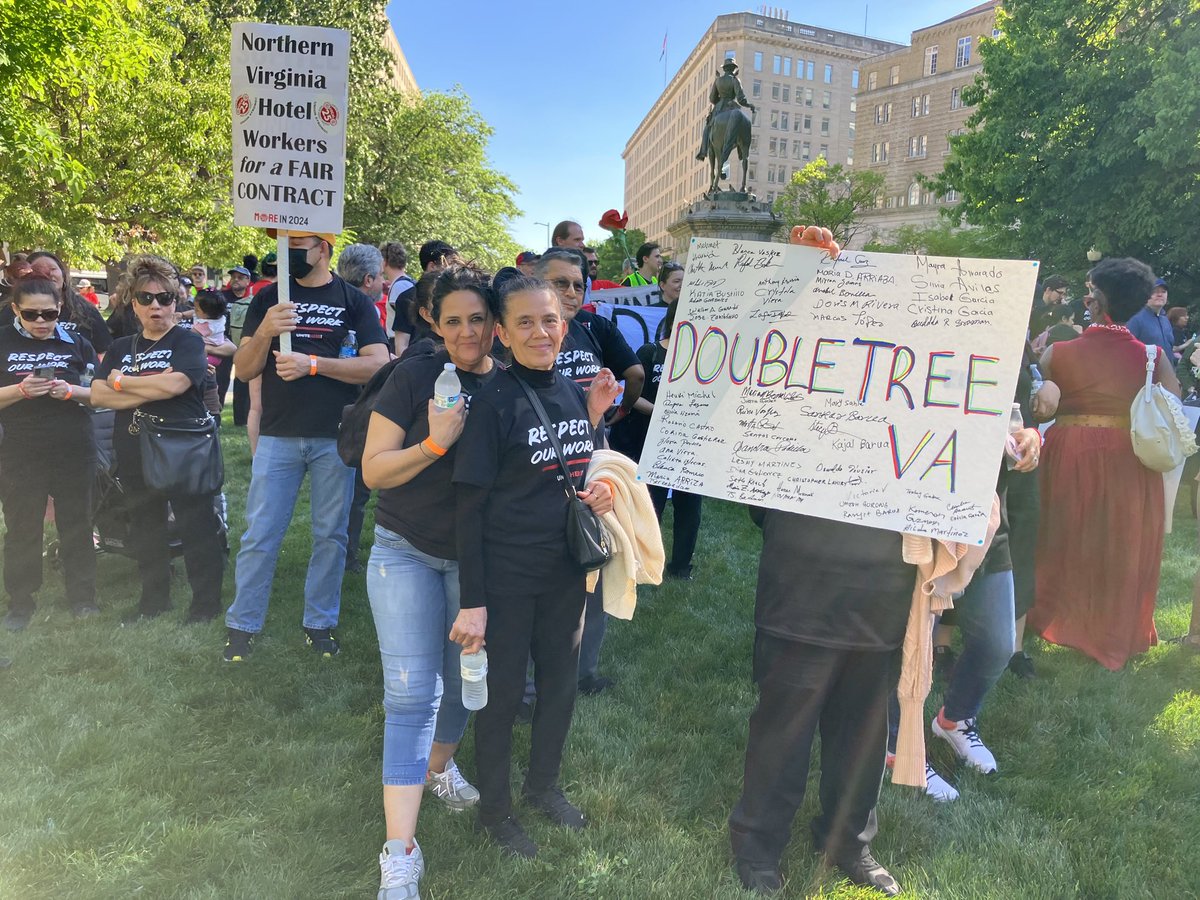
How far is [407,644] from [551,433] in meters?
0.83

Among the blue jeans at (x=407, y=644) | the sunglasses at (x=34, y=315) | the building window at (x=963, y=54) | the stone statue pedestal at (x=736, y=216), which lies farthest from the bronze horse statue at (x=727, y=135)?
the building window at (x=963, y=54)

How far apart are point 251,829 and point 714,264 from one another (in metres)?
2.57

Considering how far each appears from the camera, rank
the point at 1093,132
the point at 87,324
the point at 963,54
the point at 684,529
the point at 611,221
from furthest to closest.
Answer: the point at 963,54 < the point at 1093,132 < the point at 611,221 < the point at 684,529 < the point at 87,324

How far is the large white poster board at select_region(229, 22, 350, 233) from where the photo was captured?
3.44 m

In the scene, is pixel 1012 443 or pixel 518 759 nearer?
pixel 1012 443

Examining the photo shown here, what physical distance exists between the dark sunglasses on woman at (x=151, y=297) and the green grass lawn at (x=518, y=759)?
6.06ft

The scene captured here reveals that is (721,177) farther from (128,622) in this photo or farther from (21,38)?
(128,622)

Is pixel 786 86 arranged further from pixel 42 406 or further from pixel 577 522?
pixel 577 522

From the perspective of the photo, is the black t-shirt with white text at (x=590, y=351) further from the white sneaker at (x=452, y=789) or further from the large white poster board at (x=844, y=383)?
the white sneaker at (x=452, y=789)

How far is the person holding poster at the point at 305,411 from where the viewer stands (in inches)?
155

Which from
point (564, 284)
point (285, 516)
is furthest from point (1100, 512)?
point (285, 516)

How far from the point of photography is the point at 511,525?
245 centimetres

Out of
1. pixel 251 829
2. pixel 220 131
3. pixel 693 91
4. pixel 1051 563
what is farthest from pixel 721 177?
pixel 693 91

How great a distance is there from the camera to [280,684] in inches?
151
